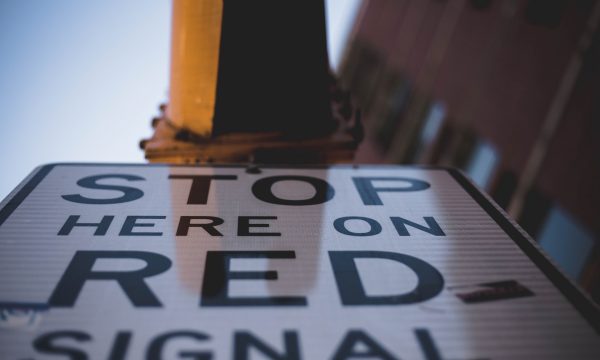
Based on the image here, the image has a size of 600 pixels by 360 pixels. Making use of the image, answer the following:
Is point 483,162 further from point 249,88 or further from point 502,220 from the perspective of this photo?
point 502,220

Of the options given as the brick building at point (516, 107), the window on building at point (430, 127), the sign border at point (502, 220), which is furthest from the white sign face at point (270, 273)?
the window on building at point (430, 127)

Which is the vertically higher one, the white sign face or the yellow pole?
the yellow pole

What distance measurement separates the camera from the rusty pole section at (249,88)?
3.70 metres

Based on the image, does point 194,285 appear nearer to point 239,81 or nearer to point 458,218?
point 458,218

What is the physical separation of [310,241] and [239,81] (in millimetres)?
1885

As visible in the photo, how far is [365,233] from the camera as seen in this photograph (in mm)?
2447

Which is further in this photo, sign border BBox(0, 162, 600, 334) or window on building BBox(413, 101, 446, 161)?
window on building BBox(413, 101, 446, 161)

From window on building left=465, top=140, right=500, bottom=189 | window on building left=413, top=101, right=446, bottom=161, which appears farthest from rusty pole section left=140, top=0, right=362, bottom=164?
window on building left=413, top=101, right=446, bottom=161

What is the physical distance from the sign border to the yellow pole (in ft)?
2.99

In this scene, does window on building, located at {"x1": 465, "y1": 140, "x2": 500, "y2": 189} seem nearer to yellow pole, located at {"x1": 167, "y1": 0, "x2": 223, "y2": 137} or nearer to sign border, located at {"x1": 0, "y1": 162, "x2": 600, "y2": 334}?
sign border, located at {"x1": 0, "y1": 162, "x2": 600, "y2": 334}

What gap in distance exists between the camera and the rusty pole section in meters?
3.70

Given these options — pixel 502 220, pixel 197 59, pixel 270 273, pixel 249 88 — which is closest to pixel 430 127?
pixel 249 88

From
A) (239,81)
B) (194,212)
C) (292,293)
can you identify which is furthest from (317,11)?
(292,293)

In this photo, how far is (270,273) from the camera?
2.11 meters
